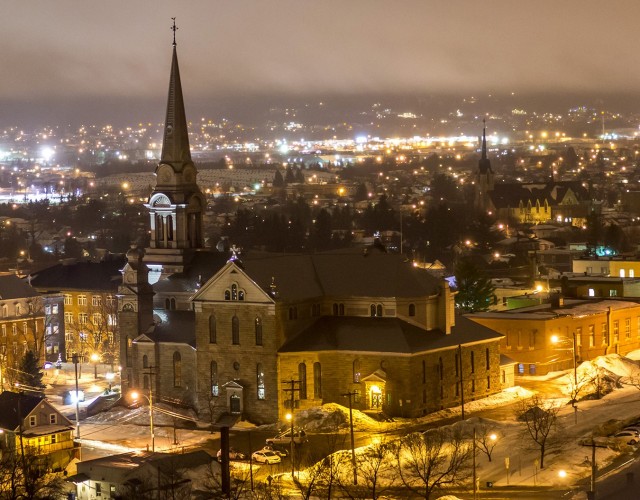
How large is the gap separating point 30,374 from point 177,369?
7.47 meters

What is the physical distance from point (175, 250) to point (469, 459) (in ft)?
107

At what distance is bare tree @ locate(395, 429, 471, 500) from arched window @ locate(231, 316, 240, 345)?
13.5 m

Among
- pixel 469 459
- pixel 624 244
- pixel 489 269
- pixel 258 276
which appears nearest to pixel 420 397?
pixel 258 276

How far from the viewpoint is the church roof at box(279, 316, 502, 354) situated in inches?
2913

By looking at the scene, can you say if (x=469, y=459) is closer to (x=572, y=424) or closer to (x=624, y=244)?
(x=572, y=424)

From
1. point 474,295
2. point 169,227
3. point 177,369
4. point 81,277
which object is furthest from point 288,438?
point 81,277

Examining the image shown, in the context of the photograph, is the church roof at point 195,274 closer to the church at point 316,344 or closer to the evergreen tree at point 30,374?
the church at point 316,344

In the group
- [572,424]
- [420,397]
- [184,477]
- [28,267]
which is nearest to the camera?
[184,477]

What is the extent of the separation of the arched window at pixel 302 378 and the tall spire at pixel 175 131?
20018 millimetres

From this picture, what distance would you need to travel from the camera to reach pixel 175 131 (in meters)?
92.7

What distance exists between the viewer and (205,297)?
75.9 meters

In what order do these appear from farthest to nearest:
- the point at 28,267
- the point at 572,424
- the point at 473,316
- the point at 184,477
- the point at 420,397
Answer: the point at 28,267
the point at 473,316
the point at 420,397
the point at 572,424
the point at 184,477

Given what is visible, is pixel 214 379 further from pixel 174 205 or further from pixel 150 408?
pixel 174 205

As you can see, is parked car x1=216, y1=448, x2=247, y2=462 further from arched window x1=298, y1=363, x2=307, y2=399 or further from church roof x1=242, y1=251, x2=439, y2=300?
church roof x1=242, y1=251, x2=439, y2=300
